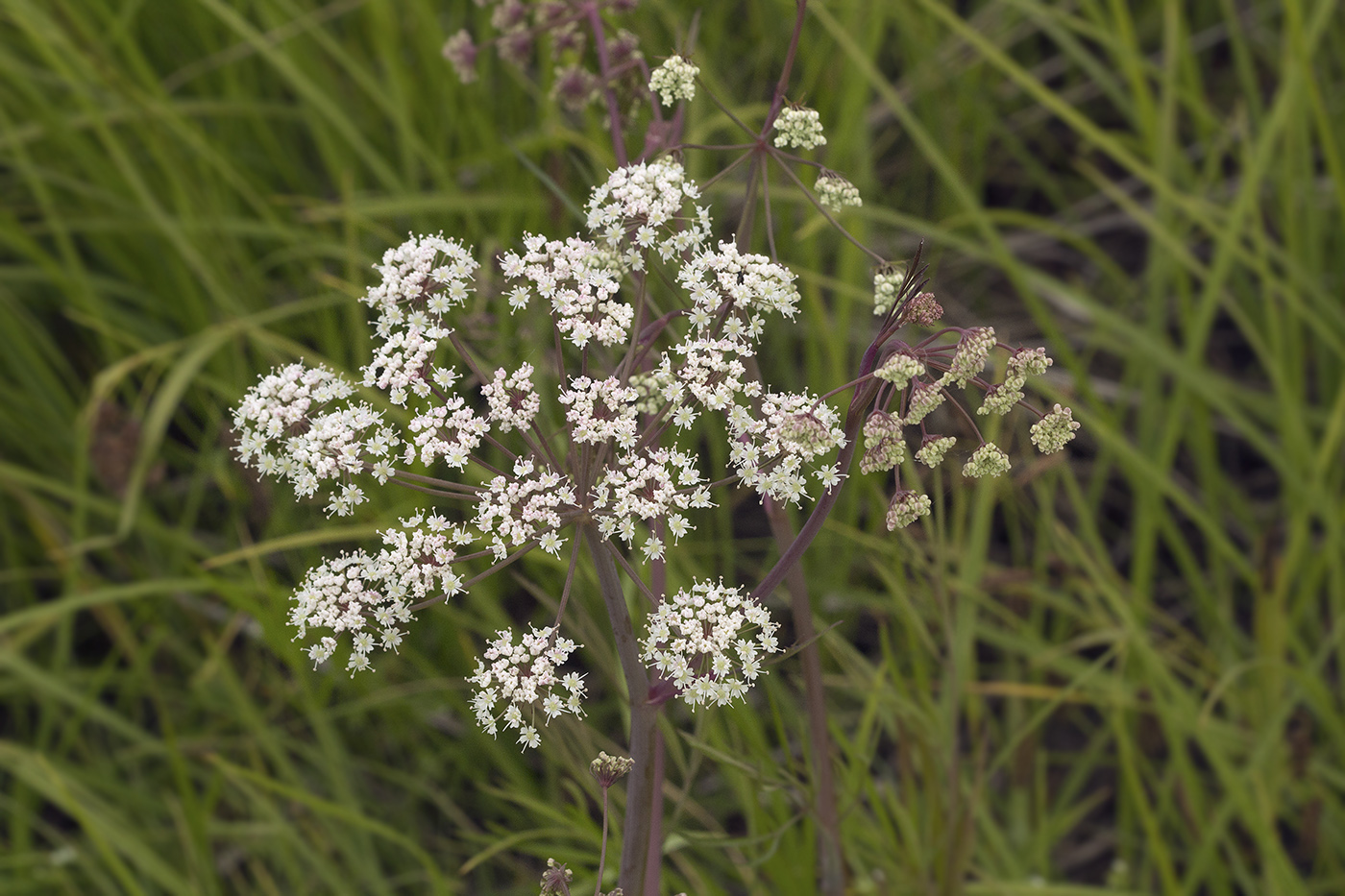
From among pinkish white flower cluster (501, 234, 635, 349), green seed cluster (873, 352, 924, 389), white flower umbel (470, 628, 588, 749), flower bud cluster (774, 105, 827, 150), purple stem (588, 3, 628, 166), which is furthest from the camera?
purple stem (588, 3, 628, 166)

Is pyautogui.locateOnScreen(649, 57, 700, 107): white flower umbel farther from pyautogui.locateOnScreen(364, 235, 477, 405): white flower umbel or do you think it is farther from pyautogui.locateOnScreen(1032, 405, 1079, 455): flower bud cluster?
pyautogui.locateOnScreen(1032, 405, 1079, 455): flower bud cluster

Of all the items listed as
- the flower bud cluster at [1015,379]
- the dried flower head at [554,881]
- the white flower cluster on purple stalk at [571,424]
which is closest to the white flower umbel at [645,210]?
the white flower cluster on purple stalk at [571,424]

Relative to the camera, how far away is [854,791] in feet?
7.95

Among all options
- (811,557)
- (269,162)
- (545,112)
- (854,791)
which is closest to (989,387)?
(854,791)

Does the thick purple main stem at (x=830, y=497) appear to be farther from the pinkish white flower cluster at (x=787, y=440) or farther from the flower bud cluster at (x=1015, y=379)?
the flower bud cluster at (x=1015, y=379)

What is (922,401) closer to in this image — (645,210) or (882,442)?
(882,442)

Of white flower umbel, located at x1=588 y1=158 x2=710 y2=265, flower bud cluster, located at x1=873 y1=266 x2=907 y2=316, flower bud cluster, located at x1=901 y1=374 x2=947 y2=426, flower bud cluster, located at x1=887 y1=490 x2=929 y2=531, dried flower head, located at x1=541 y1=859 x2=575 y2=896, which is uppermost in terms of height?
white flower umbel, located at x1=588 y1=158 x2=710 y2=265

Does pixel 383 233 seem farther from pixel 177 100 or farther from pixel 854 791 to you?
pixel 854 791

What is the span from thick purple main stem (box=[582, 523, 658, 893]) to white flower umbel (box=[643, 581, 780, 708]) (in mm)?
39

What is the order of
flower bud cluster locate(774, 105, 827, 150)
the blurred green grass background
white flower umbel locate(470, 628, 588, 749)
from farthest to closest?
the blurred green grass background < flower bud cluster locate(774, 105, 827, 150) < white flower umbel locate(470, 628, 588, 749)

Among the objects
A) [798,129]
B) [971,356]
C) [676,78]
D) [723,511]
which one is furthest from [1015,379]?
[723,511]

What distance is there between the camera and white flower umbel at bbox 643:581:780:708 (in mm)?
1648

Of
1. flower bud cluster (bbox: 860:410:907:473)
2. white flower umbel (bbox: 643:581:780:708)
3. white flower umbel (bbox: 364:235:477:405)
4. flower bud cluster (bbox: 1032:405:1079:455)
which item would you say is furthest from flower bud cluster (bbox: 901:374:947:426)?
white flower umbel (bbox: 364:235:477:405)

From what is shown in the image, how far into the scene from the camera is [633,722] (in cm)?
176
